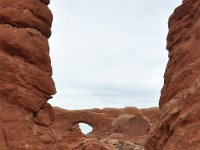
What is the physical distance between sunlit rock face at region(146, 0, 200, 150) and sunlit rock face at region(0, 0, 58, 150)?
5114 millimetres

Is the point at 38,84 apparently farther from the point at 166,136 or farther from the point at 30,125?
the point at 166,136

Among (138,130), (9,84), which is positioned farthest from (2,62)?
(138,130)

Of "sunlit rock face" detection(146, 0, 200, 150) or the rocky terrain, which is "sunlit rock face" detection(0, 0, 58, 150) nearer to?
the rocky terrain

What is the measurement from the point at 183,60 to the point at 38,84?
6.78 metres

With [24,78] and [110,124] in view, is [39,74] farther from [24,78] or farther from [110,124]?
[110,124]

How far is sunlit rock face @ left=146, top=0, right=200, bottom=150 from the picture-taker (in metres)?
11.9

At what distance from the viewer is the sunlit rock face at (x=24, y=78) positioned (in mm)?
16766

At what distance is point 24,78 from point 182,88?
713 cm

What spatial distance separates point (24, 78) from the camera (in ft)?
58.3

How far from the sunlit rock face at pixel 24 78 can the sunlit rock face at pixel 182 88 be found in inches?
201

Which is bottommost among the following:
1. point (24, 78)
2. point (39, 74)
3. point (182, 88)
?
point (182, 88)

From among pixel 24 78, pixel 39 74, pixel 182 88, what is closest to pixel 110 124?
pixel 39 74

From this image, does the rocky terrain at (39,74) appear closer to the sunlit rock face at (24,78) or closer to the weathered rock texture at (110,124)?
the sunlit rock face at (24,78)

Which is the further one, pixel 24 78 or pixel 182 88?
pixel 24 78
